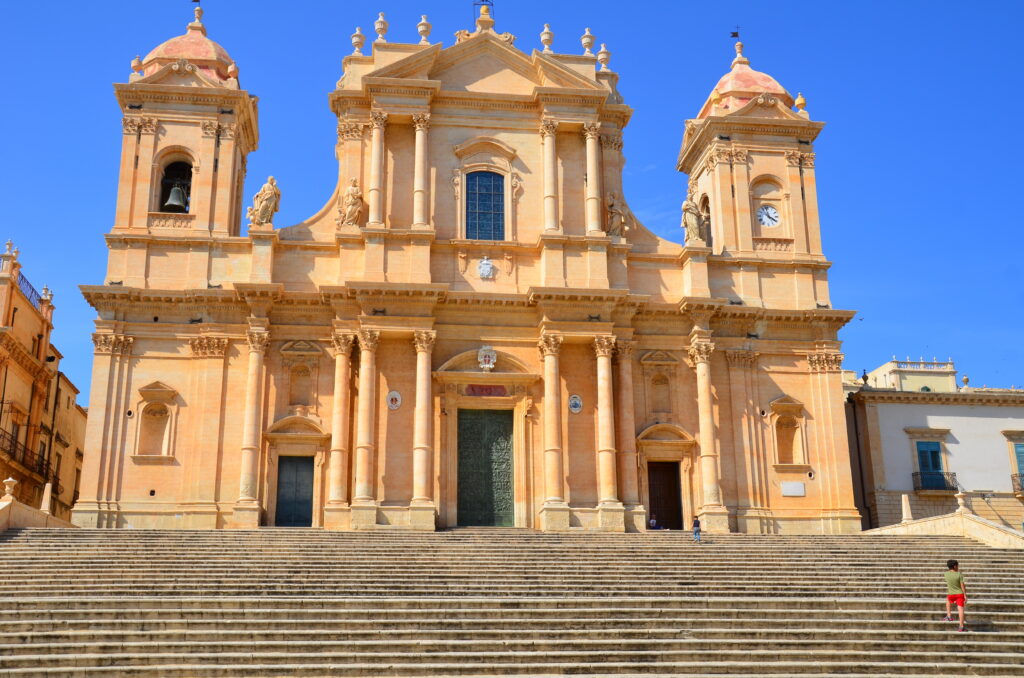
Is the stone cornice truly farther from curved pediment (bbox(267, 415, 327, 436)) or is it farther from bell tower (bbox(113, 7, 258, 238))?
bell tower (bbox(113, 7, 258, 238))

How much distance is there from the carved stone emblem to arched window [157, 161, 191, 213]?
9753 millimetres

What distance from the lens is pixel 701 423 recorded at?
3009 cm

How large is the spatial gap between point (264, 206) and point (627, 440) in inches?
480

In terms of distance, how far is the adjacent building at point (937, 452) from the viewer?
34.0m

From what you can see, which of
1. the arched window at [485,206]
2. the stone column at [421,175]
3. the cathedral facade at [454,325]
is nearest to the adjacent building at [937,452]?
the cathedral facade at [454,325]

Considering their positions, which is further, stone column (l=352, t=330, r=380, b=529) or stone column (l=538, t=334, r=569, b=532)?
stone column (l=538, t=334, r=569, b=532)

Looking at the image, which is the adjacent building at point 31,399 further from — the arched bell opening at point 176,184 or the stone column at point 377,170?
the stone column at point 377,170

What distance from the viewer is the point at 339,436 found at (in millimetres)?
28672

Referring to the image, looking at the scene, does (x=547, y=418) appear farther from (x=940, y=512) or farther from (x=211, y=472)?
(x=940, y=512)

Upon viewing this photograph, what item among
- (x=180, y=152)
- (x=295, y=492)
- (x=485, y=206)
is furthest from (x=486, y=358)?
(x=180, y=152)

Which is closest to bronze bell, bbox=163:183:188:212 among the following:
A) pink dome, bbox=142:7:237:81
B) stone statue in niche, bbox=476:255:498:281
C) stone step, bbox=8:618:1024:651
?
pink dome, bbox=142:7:237:81

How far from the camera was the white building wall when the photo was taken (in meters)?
34.3

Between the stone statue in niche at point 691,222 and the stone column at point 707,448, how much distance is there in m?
3.22

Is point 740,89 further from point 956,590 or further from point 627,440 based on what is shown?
point 956,590
